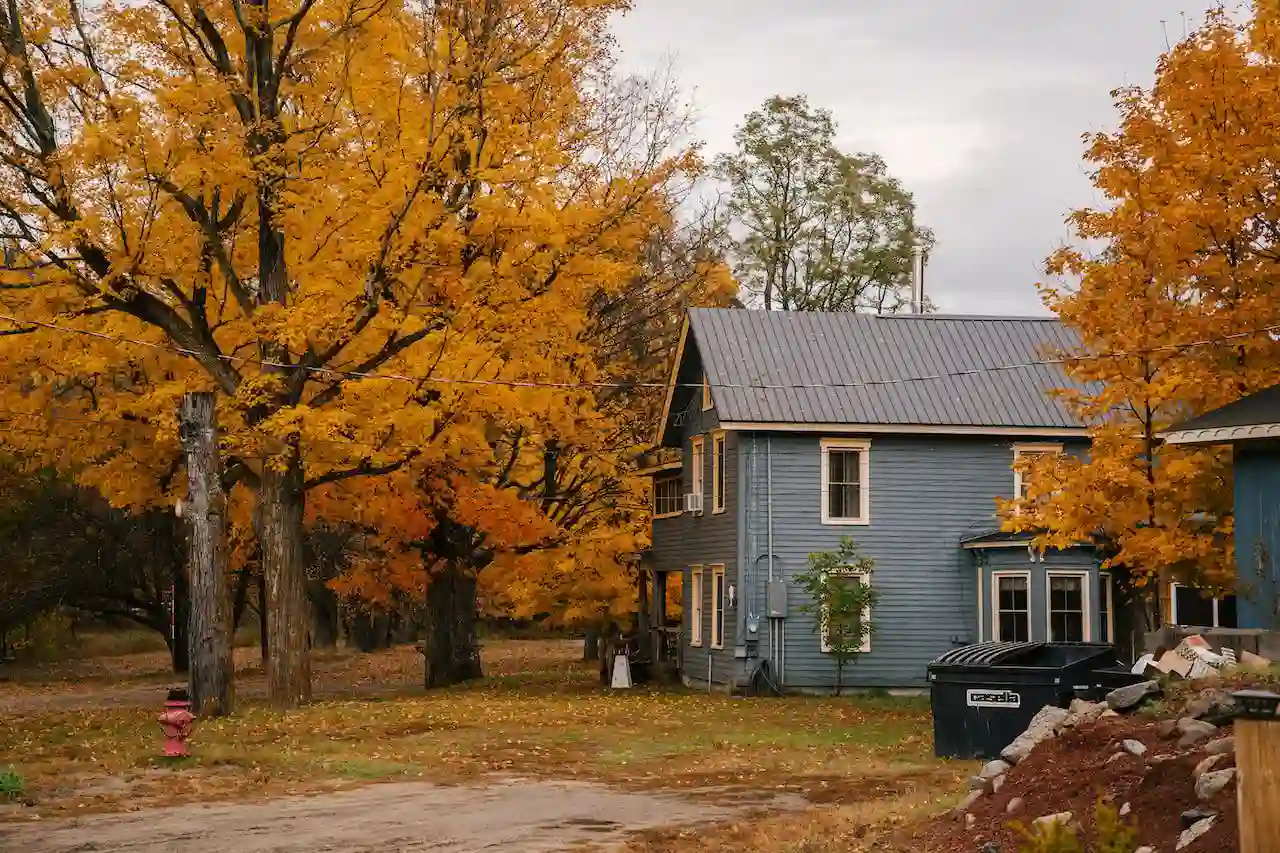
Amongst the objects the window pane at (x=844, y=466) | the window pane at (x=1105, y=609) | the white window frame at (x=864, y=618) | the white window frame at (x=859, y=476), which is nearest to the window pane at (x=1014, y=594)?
the window pane at (x=1105, y=609)

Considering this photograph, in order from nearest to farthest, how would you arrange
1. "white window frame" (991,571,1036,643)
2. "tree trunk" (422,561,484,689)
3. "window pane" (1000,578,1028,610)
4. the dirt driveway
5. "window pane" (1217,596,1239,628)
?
the dirt driveway < "window pane" (1217,596,1239,628) < "white window frame" (991,571,1036,643) < "window pane" (1000,578,1028,610) < "tree trunk" (422,561,484,689)

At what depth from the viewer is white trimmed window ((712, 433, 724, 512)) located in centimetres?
3578

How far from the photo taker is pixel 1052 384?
35.7 metres

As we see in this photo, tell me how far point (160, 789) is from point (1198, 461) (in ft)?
44.4

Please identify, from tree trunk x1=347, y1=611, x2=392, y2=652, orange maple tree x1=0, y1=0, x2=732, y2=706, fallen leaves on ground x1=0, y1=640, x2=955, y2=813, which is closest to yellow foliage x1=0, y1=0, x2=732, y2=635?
orange maple tree x1=0, y1=0, x2=732, y2=706

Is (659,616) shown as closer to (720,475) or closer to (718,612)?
(718,612)

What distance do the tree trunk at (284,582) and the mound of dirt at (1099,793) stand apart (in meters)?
16.3

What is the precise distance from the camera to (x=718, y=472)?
3600 centimetres

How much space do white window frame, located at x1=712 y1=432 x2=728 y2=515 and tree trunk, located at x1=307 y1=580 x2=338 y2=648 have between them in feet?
77.8

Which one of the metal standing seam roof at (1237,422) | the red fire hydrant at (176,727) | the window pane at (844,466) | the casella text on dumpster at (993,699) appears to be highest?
the window pane at (844,466)

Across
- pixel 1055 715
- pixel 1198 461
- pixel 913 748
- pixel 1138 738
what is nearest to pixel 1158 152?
pixel 1198 461

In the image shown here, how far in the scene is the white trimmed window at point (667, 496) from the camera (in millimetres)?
40031

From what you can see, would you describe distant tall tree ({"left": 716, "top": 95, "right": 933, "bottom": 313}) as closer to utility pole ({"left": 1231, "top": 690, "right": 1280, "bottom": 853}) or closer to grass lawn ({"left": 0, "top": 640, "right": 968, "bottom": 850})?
grass lawn ({"left": 0, "top": 640, "right": 968, "bottom": 850})

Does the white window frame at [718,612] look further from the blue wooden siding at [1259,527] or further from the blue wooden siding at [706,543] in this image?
the blue wooden siding at [1259,527]
